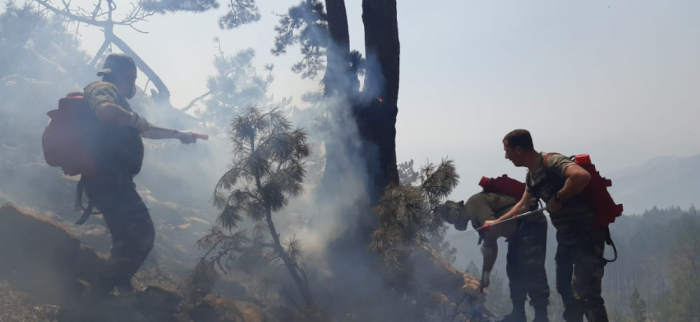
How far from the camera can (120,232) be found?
5477 millimetres

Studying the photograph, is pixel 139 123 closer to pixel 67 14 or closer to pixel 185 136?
pixel 185 136

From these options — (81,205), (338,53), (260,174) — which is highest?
(338,53)

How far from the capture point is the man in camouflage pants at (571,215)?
4434 millimetres

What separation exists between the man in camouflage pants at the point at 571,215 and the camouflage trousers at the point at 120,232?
13.1 feet

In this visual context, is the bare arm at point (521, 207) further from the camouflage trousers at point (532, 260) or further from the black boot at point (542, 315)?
the black boot at point (542, 315)

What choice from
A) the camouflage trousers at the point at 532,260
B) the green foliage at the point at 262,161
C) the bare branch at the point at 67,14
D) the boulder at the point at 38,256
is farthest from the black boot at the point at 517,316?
the bare branch at the point at 67,14

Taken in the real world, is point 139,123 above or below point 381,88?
below

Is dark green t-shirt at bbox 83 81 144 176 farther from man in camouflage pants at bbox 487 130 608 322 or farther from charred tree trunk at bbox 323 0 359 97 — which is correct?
man in camouflage pants at bbox 487 130 608 322

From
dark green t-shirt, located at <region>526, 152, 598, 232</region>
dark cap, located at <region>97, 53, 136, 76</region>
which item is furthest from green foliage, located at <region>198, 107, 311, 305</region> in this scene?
dark green t-shirt, located at <region>526, 152, 598, 232</region>

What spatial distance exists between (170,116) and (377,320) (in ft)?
43.3

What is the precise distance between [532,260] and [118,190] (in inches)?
183

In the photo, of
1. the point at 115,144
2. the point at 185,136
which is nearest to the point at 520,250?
the point at 185,136

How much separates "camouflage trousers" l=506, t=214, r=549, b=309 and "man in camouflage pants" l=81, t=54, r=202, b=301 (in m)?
3.93

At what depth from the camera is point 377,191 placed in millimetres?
7086
